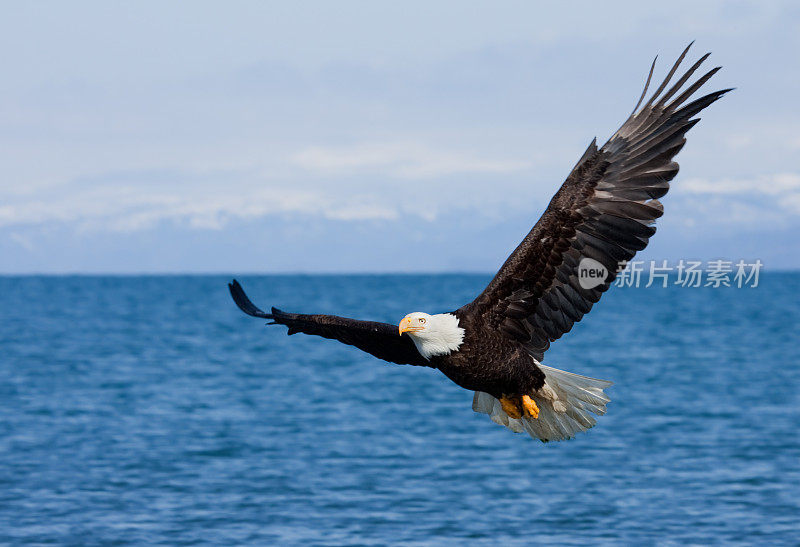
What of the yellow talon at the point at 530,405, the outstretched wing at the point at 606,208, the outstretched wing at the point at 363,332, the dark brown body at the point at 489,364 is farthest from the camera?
the outstretched wing at the point at 363,332

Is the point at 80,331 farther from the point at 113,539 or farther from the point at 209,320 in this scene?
the point at 113,539

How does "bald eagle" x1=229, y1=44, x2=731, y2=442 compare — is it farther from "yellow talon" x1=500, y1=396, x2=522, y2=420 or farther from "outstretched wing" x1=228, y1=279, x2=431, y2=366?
"outstretched wing" x1=228, y1=279, x2=431, y2=366

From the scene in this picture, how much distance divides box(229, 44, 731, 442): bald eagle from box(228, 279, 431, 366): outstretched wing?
0.42 meters

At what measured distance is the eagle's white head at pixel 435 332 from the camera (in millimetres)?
8211

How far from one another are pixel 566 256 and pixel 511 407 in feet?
4.58

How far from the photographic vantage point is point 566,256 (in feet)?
27.4

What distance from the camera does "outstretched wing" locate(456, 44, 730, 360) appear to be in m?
8.09

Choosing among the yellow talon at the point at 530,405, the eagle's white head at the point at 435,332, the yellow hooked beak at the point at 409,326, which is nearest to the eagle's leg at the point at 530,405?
the yellow talon at the point at 530,405

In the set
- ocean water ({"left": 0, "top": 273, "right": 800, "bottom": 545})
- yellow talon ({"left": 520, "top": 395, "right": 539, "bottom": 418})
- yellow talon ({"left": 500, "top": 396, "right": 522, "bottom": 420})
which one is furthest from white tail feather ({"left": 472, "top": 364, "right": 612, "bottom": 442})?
ocean water ({"left": 0, "top": 273, "right": 800, "bottom": 545})

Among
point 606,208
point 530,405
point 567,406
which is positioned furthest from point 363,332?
point 606,208

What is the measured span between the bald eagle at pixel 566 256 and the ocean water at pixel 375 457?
6281 millimetres

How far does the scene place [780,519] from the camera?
49.3ft

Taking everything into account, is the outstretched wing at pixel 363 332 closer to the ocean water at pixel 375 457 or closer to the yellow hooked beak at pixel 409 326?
the yellow hooked beak at pixel 409 326

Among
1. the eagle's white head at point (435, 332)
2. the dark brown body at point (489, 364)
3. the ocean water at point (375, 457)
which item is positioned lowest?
the ocean water at point (375, 457)
